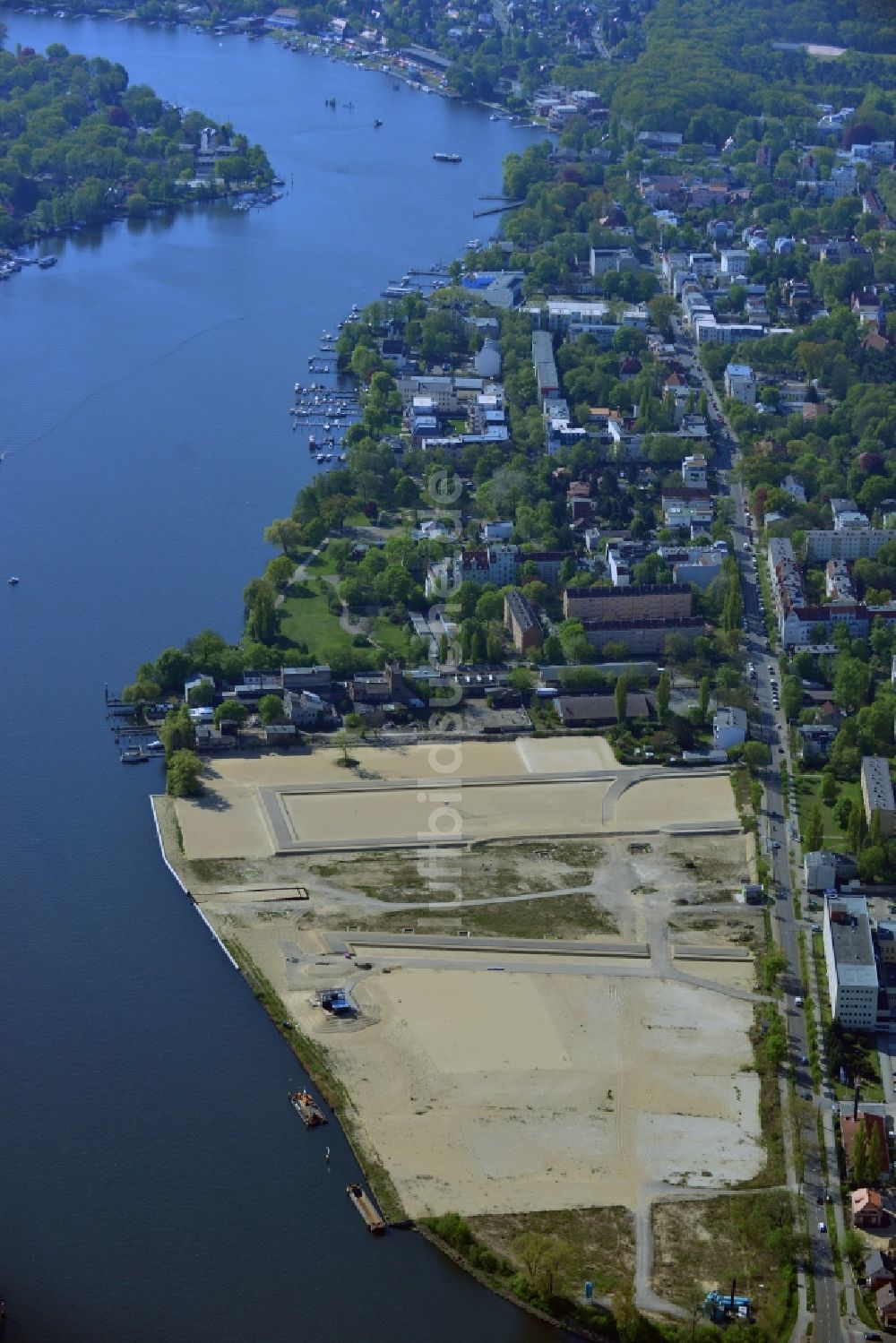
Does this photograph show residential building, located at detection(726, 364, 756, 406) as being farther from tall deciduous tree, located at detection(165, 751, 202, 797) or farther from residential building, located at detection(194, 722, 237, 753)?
tall deciduous tree, located at detection(165, 751, 202, 797)

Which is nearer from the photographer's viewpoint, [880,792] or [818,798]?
[880,792]

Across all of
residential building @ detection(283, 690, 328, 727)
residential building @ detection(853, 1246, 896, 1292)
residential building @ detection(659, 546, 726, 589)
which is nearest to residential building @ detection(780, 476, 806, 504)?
residential building @ detection(659, 546, 726, 589)

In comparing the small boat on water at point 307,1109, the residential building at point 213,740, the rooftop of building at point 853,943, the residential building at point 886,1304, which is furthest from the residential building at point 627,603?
the residential building at point 886,1304

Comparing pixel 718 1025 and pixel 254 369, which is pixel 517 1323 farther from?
pixel 254 369

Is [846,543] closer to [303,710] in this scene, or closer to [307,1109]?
[303,710]

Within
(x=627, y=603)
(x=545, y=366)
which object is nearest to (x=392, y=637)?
(x=627, y=603)

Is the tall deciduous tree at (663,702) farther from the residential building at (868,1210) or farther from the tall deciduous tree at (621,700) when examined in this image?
the residential building at (868,1210)

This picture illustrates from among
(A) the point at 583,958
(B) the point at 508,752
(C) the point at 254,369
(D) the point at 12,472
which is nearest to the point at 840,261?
(C) the point at 254,369
